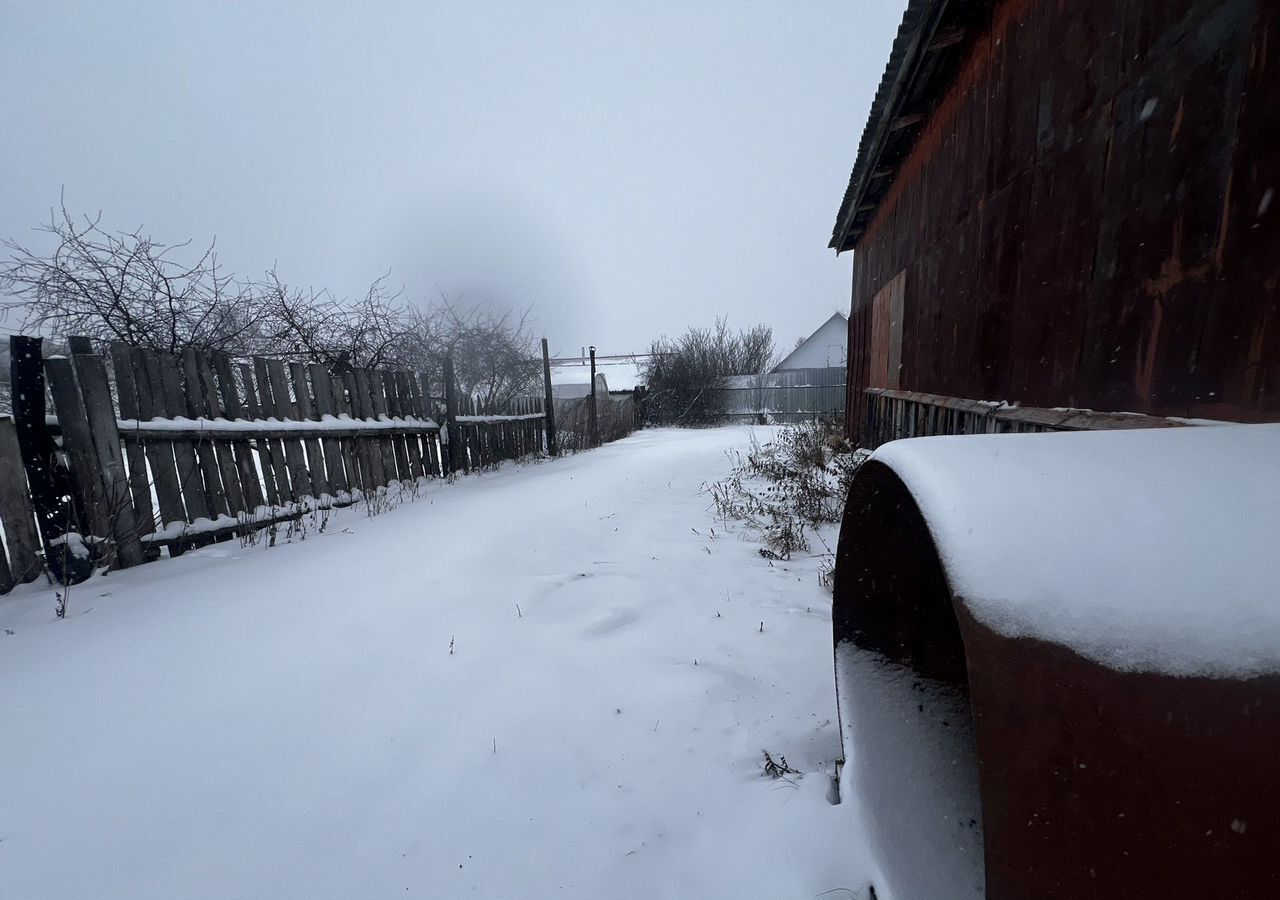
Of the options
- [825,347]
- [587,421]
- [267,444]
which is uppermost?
[825,347]

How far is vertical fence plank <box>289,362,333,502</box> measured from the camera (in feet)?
14.4

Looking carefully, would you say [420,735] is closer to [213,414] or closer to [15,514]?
[15,514]

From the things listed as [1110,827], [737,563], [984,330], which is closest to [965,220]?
[984,330]

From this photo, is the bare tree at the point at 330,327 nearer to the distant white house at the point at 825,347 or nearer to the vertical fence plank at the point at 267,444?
the vertical fence plank at the point at 267,444

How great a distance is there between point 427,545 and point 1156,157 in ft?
13.7

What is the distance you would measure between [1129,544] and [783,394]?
76.6 feet

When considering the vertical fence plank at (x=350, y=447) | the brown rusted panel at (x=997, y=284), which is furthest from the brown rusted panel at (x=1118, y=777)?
the vertical fence plank at (x=350, y=447)

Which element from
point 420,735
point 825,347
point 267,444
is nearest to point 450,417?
point 267,444

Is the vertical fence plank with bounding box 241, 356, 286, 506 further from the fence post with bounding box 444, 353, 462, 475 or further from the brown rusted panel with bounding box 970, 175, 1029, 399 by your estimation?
the brown rusted panel with bounding box 970, 175, 1029, 399

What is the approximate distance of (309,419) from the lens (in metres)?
4.45

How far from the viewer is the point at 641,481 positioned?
620cm

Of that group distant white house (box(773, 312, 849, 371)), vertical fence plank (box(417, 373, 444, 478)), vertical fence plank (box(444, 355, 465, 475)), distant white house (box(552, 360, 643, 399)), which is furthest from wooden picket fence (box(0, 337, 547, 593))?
distant white house (box(773, 312, 849, 371))

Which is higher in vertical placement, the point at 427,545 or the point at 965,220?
the point at 965,220

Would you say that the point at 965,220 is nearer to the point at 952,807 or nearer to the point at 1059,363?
the point at 1059,363
